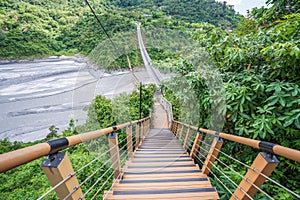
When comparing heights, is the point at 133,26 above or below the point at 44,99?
above

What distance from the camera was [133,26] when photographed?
4.08m

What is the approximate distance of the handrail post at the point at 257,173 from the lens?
0.82 meters

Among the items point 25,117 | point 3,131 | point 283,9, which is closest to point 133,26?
point 283,9

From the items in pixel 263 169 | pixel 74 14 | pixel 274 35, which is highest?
pixel 74 14

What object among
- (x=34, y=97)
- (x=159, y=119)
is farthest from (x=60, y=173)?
(x=34, y=97)

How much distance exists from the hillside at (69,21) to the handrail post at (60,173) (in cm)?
331

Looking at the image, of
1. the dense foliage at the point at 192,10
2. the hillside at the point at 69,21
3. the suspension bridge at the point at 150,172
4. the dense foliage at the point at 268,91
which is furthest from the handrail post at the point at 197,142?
the dense foliage at the point at 192,10

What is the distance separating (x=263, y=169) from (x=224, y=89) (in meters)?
0.96

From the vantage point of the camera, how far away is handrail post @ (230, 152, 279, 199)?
2.69ft

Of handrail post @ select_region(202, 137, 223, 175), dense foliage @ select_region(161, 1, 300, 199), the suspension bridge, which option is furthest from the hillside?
handrail post @ select_region(202, 137, 223, 175)

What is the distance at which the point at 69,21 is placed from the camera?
8.70m

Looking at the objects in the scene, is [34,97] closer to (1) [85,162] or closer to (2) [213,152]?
(1) [85,162]

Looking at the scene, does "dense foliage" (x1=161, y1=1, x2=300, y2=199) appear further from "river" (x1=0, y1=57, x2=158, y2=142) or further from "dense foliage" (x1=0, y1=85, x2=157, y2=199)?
"river" (x1=0, y1=57, x2=158, y2=142)

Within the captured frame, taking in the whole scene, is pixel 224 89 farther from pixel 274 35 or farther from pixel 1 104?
pixel 1 104
